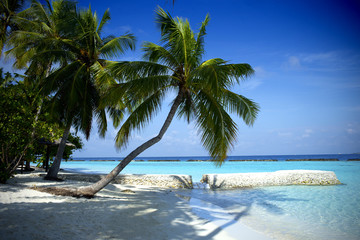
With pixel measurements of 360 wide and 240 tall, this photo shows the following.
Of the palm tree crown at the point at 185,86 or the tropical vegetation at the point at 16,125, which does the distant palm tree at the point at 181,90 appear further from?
the tropical vegetation at the point at 16,125

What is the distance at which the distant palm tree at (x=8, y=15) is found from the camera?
906 cm

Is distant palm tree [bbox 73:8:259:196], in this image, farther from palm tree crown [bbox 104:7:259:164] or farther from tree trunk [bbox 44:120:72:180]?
tree trunk [bbox 44:120:72:180]

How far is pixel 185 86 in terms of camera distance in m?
6.20

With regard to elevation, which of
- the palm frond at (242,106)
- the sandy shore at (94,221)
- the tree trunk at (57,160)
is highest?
the palm frond at (242,106)

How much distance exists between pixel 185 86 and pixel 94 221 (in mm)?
4028

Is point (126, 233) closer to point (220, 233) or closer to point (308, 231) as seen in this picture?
point (220, 233)

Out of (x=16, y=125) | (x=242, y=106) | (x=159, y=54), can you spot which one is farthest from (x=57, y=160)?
(x=242, y=106)

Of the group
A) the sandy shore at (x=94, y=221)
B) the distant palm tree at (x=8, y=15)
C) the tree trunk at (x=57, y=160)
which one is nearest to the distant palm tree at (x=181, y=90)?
the sandy shore at (x=94, y=221)

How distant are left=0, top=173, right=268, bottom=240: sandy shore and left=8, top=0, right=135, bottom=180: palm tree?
3.87 metres

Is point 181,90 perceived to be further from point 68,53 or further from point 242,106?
point 68,53

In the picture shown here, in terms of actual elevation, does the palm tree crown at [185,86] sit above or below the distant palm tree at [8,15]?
below

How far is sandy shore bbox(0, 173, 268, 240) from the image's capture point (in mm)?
3070

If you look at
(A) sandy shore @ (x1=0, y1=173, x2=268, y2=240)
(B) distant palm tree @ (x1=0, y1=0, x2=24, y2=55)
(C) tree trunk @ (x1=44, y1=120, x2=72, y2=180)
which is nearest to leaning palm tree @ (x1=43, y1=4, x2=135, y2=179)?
(C) tree trunk @ (x1=44, y1=120, x2=72, y2=180)

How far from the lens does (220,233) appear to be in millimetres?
3887
